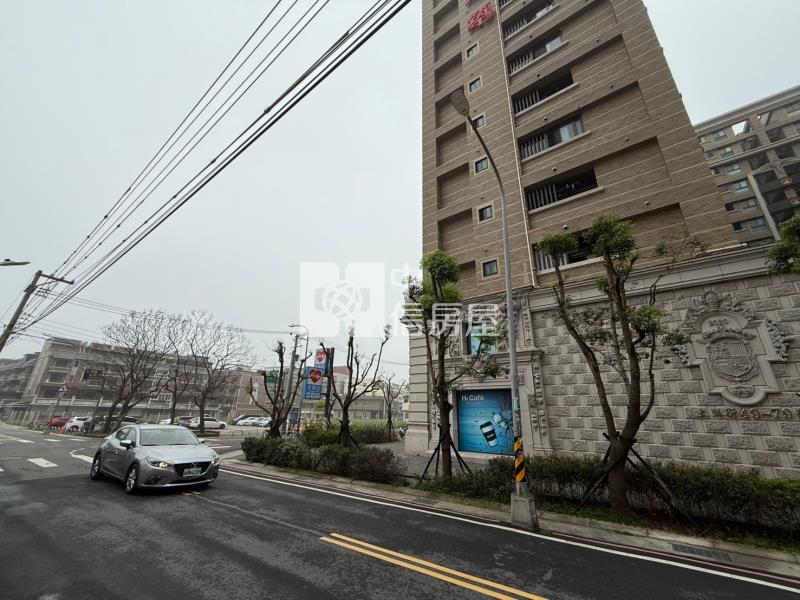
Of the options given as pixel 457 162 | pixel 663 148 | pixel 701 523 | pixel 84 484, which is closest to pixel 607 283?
pixel 701 523

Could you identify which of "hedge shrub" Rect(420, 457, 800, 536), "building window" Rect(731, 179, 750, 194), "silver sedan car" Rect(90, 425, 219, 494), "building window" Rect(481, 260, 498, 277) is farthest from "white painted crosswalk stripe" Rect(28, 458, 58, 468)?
"building window" Rect(731, 179, 750, 194)

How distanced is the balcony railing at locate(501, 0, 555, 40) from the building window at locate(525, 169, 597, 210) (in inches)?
425

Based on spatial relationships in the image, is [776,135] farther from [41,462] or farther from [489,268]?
[41,462]

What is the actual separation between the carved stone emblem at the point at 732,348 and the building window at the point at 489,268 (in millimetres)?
7574

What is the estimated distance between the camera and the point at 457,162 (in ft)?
64.1

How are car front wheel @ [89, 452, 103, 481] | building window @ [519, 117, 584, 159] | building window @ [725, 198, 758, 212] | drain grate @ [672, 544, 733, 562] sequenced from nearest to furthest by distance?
drain grate @ [672, 544, 733, 562]
car front wheel @ [89, 452, 103, 481]
building window @ [519, 117, 584, 159]
building window @ [725, 198, 758, 212]

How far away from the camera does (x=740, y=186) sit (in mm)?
36750

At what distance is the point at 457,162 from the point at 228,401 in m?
64.1

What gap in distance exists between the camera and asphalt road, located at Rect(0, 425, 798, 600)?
3.88 metres

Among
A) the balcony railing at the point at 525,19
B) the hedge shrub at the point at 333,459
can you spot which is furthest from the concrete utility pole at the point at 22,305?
the balcony railing at the point at 525,19

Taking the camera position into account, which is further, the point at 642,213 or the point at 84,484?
the point at 642,213

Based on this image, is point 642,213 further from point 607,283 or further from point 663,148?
point 607,283

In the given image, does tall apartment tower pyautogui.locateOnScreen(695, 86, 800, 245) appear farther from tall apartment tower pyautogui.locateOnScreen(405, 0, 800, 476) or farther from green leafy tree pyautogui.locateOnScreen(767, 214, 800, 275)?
green leafy tree pyautogui.locateOnScreen(767, 214, 800, 275)

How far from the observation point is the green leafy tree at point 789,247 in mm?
7195
